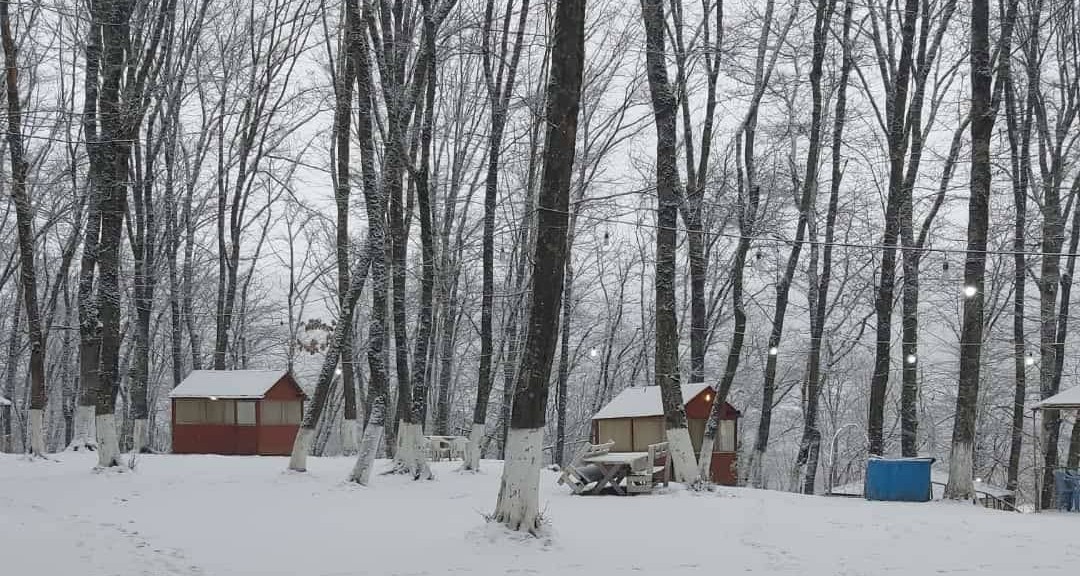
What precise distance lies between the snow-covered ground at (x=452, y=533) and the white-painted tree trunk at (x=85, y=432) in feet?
17.6

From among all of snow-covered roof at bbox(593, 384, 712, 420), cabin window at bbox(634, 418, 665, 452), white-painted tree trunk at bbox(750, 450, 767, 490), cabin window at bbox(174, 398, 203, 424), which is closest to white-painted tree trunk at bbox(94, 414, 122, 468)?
cabin window at bbox(174, 398, 203, 424)

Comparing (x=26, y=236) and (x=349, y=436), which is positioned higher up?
(x=26, y=236)

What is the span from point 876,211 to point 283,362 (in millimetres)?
32867

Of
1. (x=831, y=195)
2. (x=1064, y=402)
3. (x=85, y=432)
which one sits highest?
(x=831, y=195)

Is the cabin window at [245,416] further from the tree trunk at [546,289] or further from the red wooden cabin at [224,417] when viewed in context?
the tree trunk at [546,289]

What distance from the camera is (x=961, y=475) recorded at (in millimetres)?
16781

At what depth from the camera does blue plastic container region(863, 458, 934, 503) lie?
17.3 m

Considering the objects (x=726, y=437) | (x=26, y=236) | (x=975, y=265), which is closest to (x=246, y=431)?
(x=26, y=236)

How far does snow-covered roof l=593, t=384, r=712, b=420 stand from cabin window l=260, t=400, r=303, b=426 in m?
10.6

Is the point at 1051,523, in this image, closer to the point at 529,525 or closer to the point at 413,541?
the point at 529,525

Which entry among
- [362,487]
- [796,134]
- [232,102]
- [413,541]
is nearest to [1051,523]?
[413,541]

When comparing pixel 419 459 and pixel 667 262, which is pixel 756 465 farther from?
pixel 419 459

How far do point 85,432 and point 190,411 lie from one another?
6.68 m

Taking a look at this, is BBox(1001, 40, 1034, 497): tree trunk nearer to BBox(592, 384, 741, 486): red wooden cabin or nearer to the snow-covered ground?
BBox(592, 384, 741, 486): red wooden cabin
